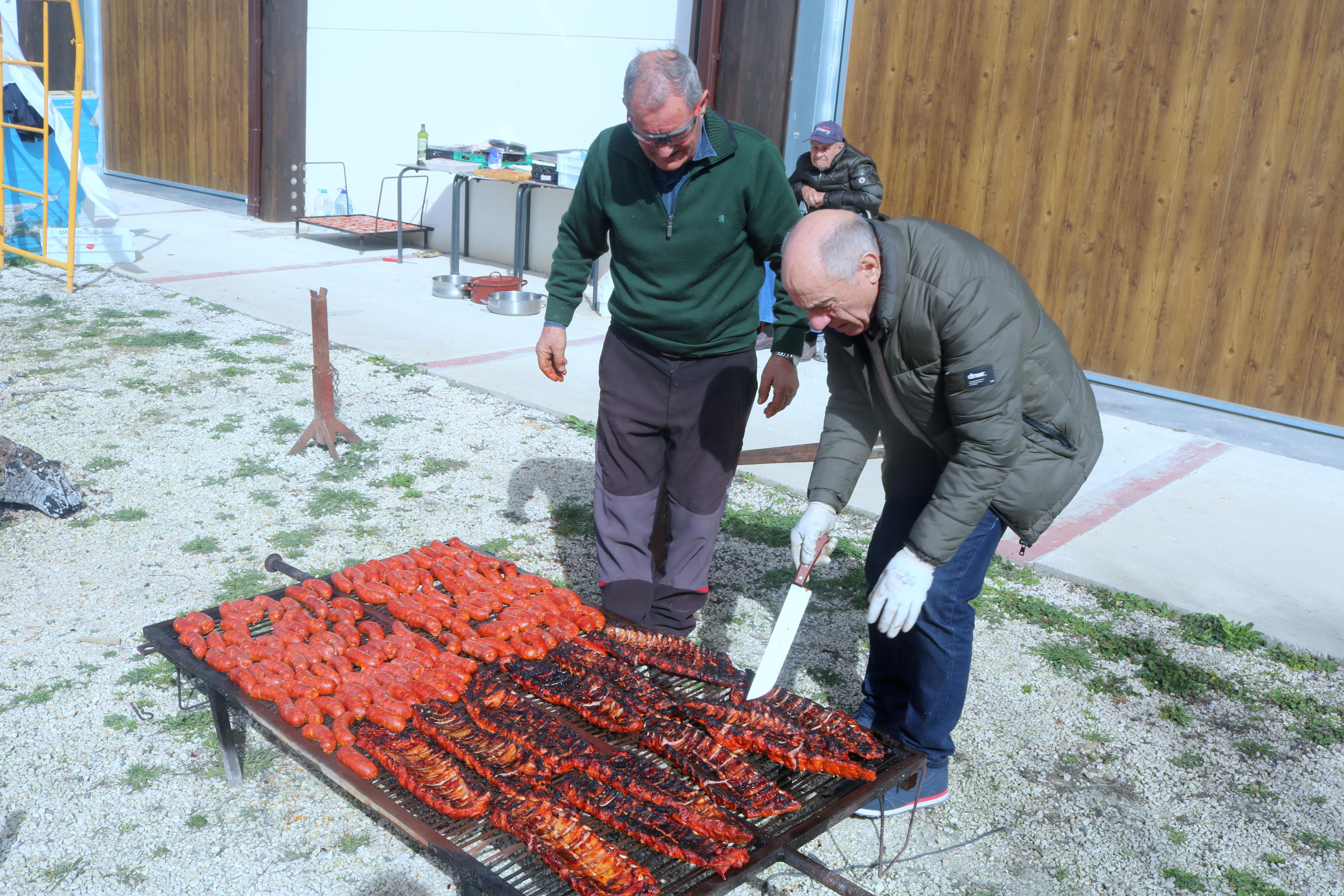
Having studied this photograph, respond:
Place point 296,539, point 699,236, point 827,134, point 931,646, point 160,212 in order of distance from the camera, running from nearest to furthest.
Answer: point 931,646
point 699,236
point 296,539
point 827,134
point 160,212

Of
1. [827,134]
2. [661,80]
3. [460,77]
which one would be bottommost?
[827,134]

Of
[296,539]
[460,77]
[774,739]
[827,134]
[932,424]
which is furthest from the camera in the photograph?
[460,77]

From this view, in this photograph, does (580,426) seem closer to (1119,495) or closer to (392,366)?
(392,366)

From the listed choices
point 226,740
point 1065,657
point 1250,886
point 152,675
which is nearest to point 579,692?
point 226,740

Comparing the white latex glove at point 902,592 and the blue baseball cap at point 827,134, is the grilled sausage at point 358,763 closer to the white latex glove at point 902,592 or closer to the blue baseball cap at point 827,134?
the white latex glove at point 902,592

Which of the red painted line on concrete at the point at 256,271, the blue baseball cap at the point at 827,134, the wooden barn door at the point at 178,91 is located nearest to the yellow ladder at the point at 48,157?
the red painted line on concrete at the point at 256,271

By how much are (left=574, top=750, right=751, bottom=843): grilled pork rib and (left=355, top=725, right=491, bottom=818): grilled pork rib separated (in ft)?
1.03

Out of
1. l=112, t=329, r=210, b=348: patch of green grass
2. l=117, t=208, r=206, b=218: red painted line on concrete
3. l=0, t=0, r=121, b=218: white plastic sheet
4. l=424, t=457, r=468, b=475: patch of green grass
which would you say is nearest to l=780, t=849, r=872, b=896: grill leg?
l=424, t=457, r=468, b=475: patch of green grass

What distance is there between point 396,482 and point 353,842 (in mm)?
2972

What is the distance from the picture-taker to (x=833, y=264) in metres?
2.58

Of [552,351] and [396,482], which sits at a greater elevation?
[552,351]

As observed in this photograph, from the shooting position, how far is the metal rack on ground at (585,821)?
2.50m

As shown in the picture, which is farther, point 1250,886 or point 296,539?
point 296,539

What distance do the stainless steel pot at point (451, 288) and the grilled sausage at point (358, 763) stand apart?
8227 mm
